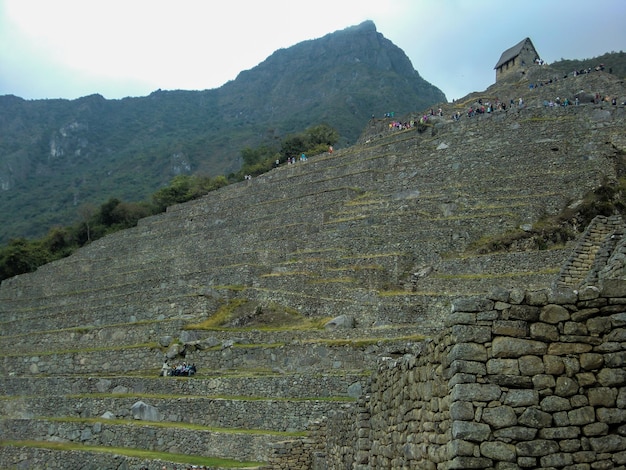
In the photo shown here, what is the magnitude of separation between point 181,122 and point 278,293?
140188mm

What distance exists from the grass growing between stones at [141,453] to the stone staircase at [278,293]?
0.12 m

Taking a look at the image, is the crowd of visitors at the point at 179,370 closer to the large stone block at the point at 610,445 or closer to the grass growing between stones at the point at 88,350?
the grass growing between stones at the point at 88,350

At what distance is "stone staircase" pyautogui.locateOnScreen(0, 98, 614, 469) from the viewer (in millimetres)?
24250

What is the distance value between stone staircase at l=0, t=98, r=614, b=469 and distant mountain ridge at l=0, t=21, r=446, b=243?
6125 centimetres

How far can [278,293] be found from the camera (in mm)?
31734

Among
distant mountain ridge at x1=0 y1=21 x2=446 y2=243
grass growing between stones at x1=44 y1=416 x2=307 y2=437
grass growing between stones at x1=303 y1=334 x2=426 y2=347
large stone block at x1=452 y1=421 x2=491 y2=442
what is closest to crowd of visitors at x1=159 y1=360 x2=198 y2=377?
grass growing between stones at x1=44 y1=416 x2=307 y2=437

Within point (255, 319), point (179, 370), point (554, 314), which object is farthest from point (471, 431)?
point (255, 319)

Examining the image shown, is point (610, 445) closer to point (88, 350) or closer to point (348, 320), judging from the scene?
point (348, 320)

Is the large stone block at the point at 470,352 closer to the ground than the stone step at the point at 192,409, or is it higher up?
higher up

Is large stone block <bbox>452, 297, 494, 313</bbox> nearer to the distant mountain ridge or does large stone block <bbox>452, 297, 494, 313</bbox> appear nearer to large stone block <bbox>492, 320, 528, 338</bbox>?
large stone block <bbox>492, 320, 528, 338</bbox>

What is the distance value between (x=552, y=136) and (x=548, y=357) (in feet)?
112

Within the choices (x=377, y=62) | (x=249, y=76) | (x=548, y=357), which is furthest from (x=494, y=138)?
(x=249, y=76)

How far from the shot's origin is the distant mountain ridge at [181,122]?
121 m

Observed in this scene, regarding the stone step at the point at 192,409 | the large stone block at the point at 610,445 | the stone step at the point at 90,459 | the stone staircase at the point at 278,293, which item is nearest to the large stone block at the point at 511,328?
the large stone block at the point at 610,445
